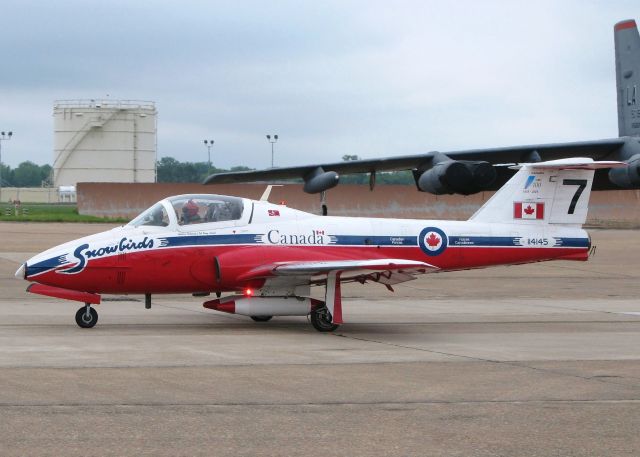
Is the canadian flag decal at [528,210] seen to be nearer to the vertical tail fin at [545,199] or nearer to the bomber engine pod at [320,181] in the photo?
the vertical tail fin at [545,199]

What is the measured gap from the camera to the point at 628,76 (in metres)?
28.5

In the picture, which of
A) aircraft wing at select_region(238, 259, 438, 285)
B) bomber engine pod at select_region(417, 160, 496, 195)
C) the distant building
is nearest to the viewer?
aircraft wing at select_region(238, 259, 438, 285)

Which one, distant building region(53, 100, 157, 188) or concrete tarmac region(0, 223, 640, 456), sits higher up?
distant building region(53, 100, 157, 188)

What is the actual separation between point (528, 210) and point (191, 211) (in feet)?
16.8

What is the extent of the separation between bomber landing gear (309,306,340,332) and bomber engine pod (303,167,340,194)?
37.4ft

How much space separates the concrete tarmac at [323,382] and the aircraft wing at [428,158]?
10.3 meters

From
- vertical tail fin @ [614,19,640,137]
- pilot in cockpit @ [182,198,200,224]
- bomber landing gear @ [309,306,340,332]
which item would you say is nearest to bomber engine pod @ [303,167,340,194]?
vertical tail fin @ [614,19,640,137]

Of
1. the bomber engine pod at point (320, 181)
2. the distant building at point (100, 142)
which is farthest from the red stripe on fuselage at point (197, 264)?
the distant building at point (100, 142)

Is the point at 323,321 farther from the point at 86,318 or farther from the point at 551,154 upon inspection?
the point at 551,154

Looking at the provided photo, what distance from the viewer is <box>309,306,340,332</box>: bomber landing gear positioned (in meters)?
14.0

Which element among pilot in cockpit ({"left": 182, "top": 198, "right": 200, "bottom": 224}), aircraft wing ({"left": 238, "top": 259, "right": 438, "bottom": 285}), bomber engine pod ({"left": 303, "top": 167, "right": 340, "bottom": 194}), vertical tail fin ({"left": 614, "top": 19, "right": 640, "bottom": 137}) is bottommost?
aircraft wing ({"left": 238, "top": 259, "right": 438, "bottom": 285})

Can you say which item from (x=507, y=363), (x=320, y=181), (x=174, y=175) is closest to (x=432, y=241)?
(x=507, y=363)

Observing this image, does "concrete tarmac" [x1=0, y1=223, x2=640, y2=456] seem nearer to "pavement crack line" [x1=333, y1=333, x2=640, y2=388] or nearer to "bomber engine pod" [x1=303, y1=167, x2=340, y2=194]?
"pavement crack line" [x1=333, y1=333, x2=640, y2=388]

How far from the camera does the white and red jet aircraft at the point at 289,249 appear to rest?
45.4ft
